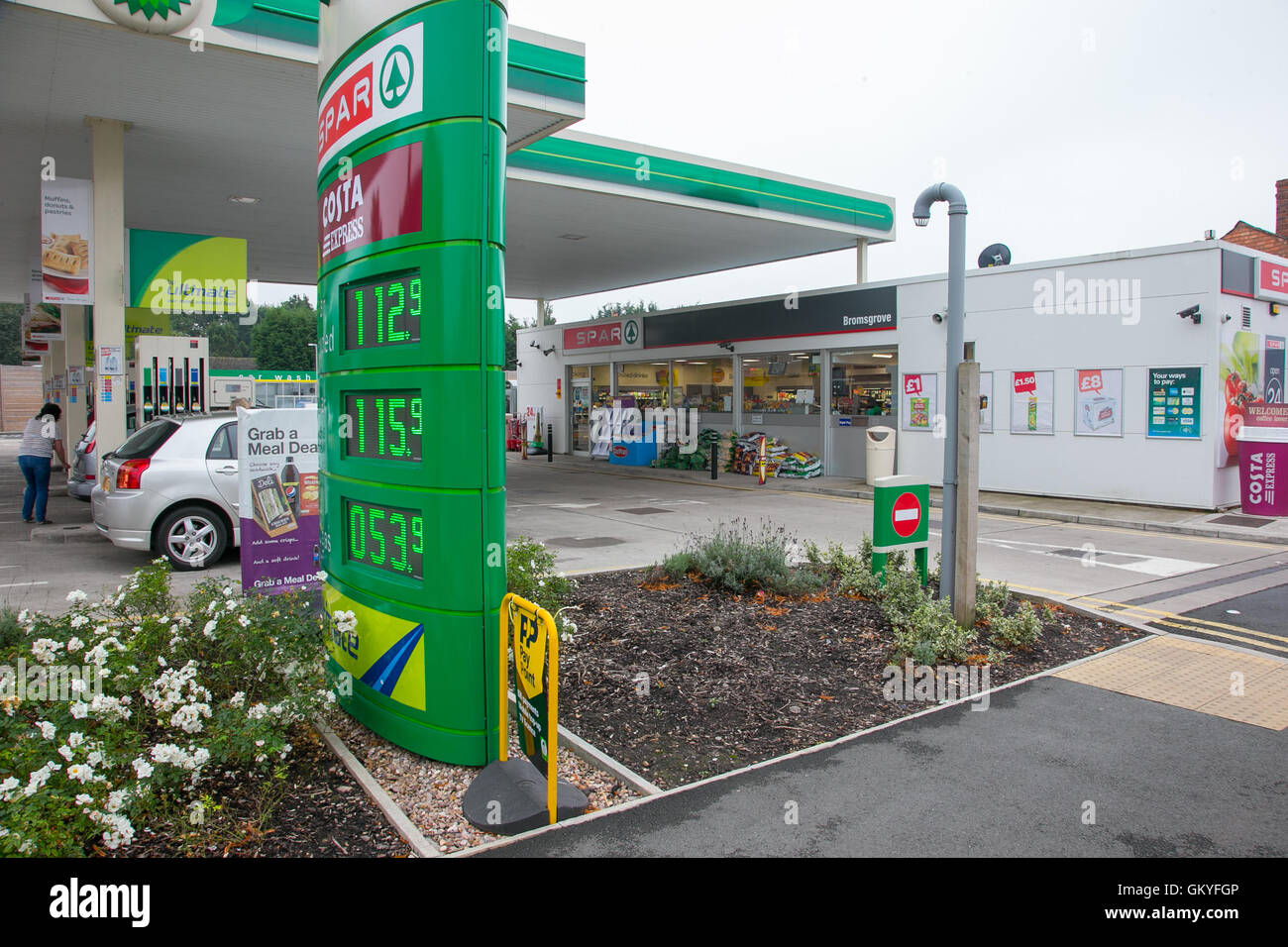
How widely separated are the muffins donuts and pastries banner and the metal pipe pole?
11751 mm

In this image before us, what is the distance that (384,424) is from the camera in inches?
173

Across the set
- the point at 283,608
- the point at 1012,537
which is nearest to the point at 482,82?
the point at 283,608

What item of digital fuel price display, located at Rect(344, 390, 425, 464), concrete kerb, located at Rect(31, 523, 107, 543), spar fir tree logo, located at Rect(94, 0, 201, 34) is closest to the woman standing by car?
concrete kerb, located at Rect(31, 523, 107, 543)

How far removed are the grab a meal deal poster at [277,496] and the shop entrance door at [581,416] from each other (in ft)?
74.1

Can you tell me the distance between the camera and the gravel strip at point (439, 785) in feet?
12.3

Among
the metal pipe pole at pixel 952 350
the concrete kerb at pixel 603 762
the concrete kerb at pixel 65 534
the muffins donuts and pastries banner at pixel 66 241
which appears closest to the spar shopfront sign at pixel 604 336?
the muffins donuts and pastries banner at pixel 66 241

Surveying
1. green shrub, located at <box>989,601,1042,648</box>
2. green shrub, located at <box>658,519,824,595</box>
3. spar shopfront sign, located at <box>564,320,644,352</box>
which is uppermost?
spar shopfront sign, located at <box>564,320,644,352</box>

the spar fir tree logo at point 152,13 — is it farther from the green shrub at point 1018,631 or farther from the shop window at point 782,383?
the shop window at point 782,383

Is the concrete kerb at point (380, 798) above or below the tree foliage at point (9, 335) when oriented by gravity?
below

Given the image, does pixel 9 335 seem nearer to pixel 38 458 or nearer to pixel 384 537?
pixel 38 458

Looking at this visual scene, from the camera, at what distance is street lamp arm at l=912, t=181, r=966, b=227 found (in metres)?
7.03

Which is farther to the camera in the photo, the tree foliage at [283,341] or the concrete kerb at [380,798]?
the tree foliage at [283,341]

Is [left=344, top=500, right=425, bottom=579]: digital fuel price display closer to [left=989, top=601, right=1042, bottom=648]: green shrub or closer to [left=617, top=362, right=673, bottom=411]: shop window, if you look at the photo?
[left=989, top=601, right=1042, bottom=648]: green shrub
